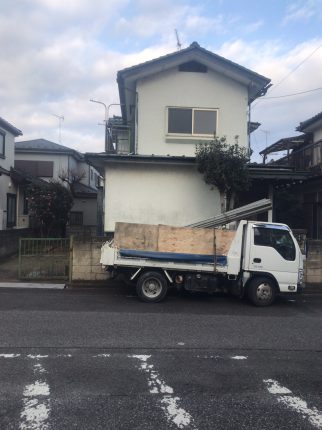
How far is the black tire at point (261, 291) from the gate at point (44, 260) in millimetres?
5491

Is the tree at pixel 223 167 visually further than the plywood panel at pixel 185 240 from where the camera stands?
Yes

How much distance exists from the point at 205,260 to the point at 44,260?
17.5 feet

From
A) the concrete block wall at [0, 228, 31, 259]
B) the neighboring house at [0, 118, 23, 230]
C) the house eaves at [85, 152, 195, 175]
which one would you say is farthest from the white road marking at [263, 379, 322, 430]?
the neighboring house at [0, 118, 23, 230]

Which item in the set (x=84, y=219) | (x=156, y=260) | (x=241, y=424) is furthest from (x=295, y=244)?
(x=84, y=219)

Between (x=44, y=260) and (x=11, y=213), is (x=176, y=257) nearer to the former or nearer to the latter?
(x=44, y=260)

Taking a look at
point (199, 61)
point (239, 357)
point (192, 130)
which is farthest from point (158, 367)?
point (199, 61)

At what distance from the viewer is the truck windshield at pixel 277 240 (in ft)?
31.8

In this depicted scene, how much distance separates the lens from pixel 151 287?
31.7 ft

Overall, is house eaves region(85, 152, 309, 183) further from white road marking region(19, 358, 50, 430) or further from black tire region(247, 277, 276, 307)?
white road marking region(19, 358, 50, 430)

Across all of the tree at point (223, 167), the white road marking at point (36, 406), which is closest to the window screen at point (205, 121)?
the tree at point (223, 167)

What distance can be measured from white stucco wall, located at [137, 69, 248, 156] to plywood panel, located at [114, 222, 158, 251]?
20.0 ft

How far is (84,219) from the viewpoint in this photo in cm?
2938

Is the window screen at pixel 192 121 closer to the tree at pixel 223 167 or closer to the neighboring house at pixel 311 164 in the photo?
the tree at pixel 223 167

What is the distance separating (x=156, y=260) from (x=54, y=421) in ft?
19.4
